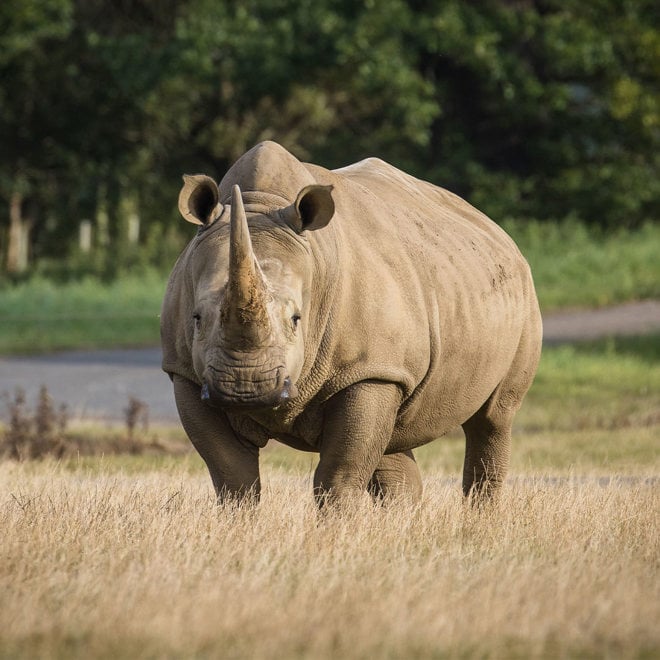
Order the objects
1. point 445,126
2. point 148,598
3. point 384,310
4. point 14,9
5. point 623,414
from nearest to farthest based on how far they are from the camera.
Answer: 1. point 148,598
2. point 384,310
3. point 623,414
4. point 14,9
5. point 445,126

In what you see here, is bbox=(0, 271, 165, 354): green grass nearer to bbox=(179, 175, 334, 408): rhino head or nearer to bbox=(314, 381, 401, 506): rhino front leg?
bbox=(314, 381, 401, 506): rhino front leg

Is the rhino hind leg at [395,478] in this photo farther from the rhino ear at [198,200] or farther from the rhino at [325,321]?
the rhino ear at [198,200]

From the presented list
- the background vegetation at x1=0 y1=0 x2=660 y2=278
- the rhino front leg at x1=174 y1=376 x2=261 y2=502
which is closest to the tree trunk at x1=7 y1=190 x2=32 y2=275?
the background vegetation at x1=0 y1=0 x2=660 y2=278

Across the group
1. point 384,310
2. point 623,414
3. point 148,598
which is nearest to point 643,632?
point 148,598

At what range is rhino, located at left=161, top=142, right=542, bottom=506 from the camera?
6.30 metres

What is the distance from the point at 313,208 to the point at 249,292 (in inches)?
28.8

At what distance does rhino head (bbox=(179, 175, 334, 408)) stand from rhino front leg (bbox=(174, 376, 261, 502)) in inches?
17.0

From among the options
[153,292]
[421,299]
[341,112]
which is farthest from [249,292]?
[341,112]

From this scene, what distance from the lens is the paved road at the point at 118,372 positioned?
17.1 metres

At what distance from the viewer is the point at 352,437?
7145mm

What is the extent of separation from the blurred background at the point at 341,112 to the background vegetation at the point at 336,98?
4 centimetres

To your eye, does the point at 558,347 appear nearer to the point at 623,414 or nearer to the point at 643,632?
the point at 623,414

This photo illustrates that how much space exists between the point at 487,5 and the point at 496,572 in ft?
→ 80.4

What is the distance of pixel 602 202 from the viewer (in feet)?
97.8
